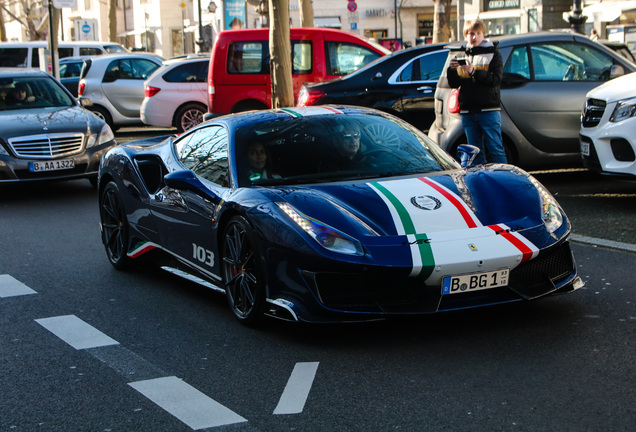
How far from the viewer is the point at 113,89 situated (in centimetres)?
2175

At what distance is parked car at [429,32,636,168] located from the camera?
1104 cm

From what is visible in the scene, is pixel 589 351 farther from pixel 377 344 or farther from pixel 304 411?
pixel 304 411

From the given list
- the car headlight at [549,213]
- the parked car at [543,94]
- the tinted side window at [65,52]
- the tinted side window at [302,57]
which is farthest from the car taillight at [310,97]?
the tinted side window at [65,52]

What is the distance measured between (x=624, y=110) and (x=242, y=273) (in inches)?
196

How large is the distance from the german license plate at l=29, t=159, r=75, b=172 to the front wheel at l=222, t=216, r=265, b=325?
6495 mm

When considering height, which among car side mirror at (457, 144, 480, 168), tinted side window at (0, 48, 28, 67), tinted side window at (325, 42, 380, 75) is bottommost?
car side mirror at (457, 144, 480, 168)

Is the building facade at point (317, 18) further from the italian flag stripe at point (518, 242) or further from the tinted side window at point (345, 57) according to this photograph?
the italian flag stripe at point (518, 242)

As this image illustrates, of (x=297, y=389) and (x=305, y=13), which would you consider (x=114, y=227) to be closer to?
(x=297, y=389)

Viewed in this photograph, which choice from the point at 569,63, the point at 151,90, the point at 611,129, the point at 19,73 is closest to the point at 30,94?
the point at 19,73

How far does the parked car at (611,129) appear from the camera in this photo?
29.9 feet

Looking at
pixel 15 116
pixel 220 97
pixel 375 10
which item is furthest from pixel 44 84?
pixel 375 10

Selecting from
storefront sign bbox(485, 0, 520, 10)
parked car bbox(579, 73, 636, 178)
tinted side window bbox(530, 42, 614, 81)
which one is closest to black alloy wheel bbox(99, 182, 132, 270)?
parked car bbox(579, 73, 636, 178)

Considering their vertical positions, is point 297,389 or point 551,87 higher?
point 551,87

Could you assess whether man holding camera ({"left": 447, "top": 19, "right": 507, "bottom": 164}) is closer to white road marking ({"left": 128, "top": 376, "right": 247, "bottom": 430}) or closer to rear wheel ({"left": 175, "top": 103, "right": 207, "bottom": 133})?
white road marking ({"left": 128, "top": 376, "right": 247, "bottom": 430})
